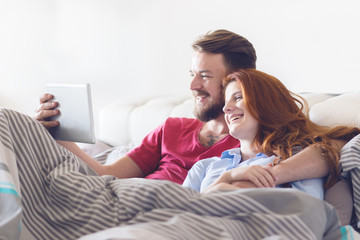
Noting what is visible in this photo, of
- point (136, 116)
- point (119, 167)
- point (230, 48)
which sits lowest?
point (119, 167)

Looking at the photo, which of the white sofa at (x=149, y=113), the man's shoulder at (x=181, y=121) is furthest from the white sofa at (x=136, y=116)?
the man's shoulder at (x=181, y=121)

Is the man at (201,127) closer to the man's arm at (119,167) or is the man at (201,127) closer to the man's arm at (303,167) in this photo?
the man's arm at (119,167)

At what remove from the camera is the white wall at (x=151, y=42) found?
2.06 meters

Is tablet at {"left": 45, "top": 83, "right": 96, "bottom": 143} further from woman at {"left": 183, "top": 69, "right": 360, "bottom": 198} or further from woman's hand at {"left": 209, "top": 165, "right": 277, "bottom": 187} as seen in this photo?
woman's hand at {"left": 209, "top": 165, "right": 277, "bottom": 187}

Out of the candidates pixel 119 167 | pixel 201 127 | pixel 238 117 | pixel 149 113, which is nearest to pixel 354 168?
pixel 238 117

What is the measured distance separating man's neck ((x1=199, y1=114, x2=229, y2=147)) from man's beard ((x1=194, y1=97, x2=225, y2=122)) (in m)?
0.03

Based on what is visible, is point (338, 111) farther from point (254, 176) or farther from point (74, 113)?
point (74, 113)

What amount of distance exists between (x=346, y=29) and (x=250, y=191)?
1198 millimetres

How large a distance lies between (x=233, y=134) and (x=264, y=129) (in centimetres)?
10

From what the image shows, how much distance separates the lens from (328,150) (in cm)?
138

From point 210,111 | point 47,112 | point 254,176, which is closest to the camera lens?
point 254,176

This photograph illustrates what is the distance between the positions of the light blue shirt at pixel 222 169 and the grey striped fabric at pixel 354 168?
0.08 m

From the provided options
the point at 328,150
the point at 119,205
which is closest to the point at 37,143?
the point at 119,205

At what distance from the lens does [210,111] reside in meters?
1.86
